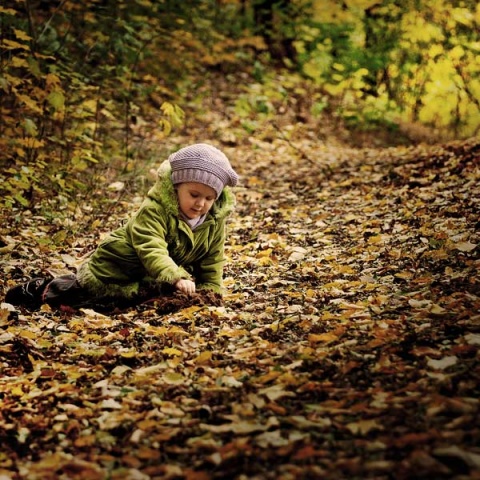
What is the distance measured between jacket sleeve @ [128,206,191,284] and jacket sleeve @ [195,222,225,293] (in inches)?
14.2

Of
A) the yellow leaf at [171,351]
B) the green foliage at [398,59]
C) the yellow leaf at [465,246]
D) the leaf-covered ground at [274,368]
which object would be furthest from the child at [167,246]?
the green foliage at [398,59]

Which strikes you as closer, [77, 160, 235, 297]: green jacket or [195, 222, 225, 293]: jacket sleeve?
A: [77, 160, 235, 297]: green jacket

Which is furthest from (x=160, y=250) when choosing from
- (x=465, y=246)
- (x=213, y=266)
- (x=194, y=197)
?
(x=465, y=246)

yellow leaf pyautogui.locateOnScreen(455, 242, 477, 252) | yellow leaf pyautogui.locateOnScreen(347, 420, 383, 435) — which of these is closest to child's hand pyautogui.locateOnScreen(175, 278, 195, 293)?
yellow leaf pyautogui.locateOnScreen(347, 420, 383, 435)

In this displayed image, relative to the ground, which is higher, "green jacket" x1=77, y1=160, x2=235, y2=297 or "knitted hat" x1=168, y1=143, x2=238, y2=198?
"knitted hat" x1=168, y1=143, x2=238, y2=198

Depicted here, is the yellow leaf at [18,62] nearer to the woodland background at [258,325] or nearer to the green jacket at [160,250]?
the woodland background at [258,325]

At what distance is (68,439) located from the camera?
2488 millimetres

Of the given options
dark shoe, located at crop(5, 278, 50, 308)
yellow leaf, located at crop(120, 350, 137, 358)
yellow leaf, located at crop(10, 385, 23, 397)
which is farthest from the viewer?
dark shoe, located at crop(5, 278, 50, 308)

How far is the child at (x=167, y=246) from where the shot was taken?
151 inches

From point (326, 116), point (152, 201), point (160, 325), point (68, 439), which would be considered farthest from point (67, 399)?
point (326, 116)

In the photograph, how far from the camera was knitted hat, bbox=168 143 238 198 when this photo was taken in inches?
150

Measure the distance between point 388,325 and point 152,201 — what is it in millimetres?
1810

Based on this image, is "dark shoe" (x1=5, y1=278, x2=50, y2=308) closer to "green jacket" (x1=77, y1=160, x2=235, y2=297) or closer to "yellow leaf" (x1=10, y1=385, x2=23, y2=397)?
"green jacket" (x1=77, y1=160, x2=235, y2=297)

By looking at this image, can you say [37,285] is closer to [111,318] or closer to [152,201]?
[111,318]
